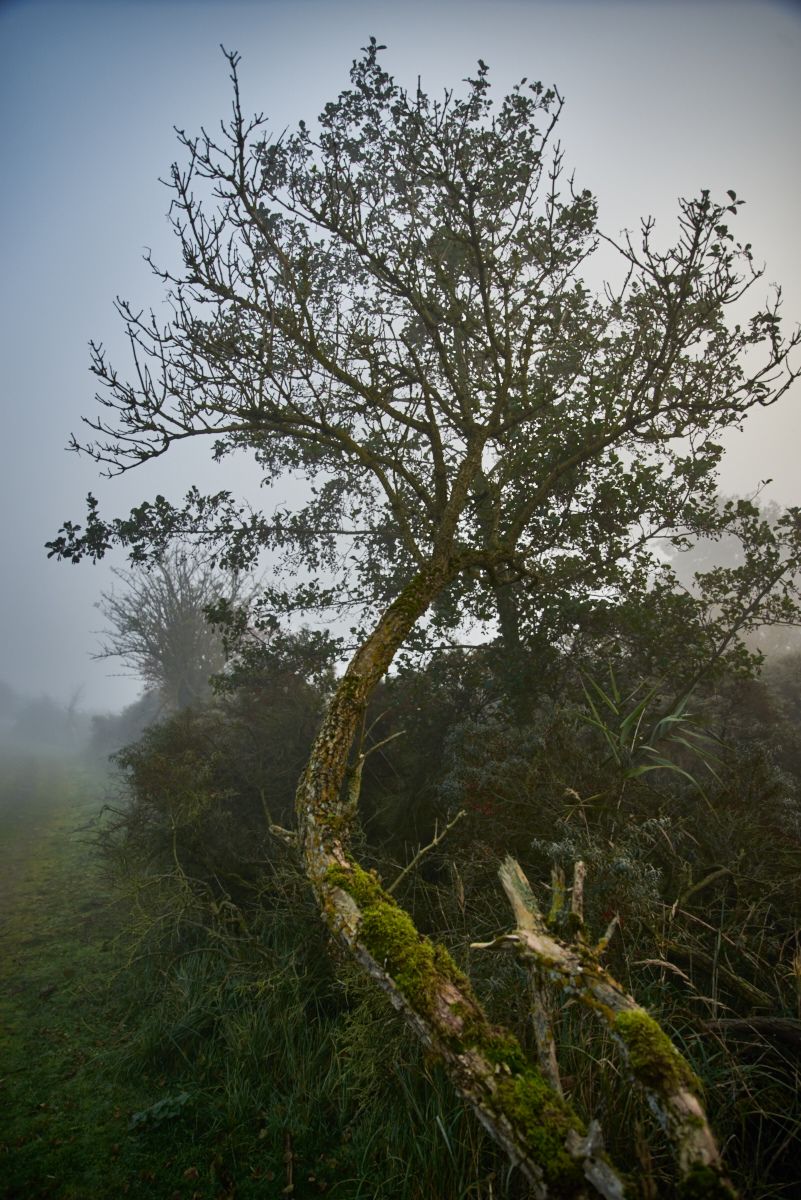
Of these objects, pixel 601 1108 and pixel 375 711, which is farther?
pixel 375 711

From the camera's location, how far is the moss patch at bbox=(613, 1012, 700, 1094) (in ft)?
5.34

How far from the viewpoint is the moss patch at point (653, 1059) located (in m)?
1.63

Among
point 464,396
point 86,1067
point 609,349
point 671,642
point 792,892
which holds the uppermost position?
point 609,349

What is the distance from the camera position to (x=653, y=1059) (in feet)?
5.45

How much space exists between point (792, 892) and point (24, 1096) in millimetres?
5602

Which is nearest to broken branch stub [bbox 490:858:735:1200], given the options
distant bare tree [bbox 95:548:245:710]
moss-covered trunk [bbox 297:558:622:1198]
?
moss-covered trunk [bbox 297:558:622:1198]

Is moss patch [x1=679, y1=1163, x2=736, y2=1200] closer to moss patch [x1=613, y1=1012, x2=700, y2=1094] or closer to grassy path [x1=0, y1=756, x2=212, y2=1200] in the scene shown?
moss patch [x1=613, y1=1012, x2=700, y2=1094]

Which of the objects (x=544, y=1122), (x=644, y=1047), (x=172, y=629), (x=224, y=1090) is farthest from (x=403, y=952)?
(x=172, y=629)

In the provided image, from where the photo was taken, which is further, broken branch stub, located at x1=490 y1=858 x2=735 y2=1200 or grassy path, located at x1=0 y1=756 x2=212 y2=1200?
grassy path, located at x1=0 y1=756 x2=212 y2=1200

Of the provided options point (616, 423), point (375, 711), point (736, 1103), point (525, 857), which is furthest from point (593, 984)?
point (375, 711)

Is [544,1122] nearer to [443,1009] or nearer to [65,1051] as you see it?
[443,1009]

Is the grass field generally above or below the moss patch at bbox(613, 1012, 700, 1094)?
below

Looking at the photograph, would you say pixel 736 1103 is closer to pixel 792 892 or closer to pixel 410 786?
pixel 792 892

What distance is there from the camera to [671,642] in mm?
5895
